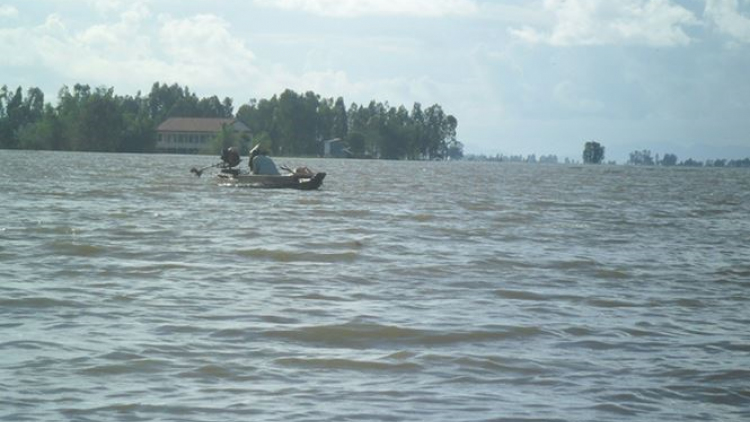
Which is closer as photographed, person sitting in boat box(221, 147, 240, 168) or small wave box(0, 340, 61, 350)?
small wave box(0, 340, 61, 350)

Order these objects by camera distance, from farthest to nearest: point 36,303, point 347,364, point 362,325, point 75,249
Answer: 1. point 75,249
2. point 36,303
3. point 362,325
4. point 347,364

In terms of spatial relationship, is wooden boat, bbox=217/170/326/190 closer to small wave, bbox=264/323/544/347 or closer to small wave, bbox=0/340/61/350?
small wave, bbox=264/323/544/347

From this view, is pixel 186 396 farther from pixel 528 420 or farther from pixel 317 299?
pixel 317 299

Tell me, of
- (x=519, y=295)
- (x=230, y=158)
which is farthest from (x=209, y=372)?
(x=230, y=158)

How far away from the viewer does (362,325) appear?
11.9 metres

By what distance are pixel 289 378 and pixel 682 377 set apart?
3.61 m

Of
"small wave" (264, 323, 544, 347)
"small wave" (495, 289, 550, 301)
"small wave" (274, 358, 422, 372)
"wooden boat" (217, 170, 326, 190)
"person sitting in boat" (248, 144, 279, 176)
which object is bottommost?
"small wave" (274, 358, 422, 372)

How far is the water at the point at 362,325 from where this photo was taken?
8.70 metres

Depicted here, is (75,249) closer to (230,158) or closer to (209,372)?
(209,372)

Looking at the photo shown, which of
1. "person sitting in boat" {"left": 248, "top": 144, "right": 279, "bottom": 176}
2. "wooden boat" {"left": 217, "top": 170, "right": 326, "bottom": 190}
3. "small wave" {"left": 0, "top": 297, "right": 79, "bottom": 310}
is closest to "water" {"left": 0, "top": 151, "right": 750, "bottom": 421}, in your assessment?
"small wave" {"left": 0, "top": 297, "right": 79, "bottom": 310}

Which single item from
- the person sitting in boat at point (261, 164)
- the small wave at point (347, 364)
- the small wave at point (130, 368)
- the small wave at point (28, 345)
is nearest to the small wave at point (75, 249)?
the small wave at point (28, 345)

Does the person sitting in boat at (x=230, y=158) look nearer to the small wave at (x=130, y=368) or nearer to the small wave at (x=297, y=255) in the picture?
the small wave at (x=297, y=255)

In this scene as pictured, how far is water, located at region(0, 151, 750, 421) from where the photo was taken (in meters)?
8.70

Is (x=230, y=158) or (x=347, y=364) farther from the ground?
(x=230, y=158)
